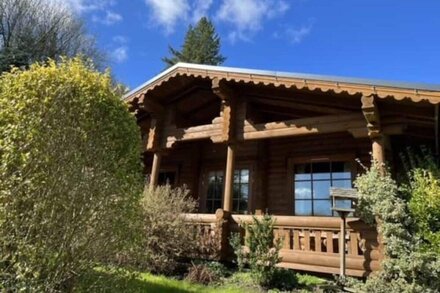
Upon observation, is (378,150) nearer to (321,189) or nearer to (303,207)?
(321,189)

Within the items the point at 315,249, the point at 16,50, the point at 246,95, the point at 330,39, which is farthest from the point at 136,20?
the point at 315,249

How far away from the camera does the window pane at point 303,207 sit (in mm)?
10125

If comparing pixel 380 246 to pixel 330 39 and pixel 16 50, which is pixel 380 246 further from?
pixel 16 50

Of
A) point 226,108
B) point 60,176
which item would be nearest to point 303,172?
point 226,108

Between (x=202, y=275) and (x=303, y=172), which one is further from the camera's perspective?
(x=303, y=172)

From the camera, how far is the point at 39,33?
2838cm

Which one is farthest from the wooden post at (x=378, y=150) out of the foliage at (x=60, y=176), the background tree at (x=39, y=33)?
the background tree at (x=39, y=33)

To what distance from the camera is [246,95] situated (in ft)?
31.6

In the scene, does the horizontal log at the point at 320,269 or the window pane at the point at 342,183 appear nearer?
the horizontal log at the point at 320,269

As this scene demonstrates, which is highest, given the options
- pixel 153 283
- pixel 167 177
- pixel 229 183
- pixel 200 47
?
pixel 200 47

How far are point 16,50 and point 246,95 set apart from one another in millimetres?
20762

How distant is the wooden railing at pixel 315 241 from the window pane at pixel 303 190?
7.63 ft

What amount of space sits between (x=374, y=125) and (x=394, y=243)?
216cm

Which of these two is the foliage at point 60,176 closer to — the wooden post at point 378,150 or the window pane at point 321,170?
the wooden post at point 378,150
